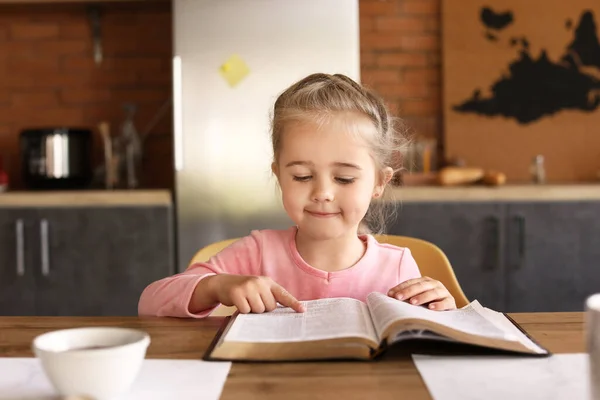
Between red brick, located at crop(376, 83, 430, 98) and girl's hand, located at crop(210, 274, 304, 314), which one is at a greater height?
red brick, located at crop(376, 83, 430, 98)

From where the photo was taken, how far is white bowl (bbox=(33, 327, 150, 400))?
0.69m

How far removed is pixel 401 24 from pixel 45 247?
189 centimetres

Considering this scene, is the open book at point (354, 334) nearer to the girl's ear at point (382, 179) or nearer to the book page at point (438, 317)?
the book page at point (438, 317)

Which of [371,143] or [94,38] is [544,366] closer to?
[371,143]

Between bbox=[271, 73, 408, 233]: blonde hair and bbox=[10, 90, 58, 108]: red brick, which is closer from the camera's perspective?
bbox=[271, 73, 408, 233]: blonde hair

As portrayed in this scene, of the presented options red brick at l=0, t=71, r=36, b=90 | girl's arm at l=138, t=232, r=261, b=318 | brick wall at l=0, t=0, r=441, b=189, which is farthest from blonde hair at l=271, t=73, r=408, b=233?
red brick at l=0, t=71, r=36, b=90

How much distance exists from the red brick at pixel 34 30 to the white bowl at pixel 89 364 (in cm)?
303

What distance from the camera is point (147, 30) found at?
3.48 m

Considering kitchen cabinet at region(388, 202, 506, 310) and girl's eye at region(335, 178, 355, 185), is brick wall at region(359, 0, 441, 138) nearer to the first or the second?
kitchen cabinet at region(388, 202, 506, 310)

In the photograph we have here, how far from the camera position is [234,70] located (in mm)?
2938

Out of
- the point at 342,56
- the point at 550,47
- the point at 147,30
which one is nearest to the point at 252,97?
the point at 342,56

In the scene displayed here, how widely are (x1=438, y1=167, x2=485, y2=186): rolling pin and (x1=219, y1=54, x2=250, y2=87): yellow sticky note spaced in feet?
2.91

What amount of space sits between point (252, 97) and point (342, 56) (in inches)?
15.3

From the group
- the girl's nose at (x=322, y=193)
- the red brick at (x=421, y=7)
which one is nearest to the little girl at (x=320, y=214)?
the girl's nose at (x=322, y=193)
